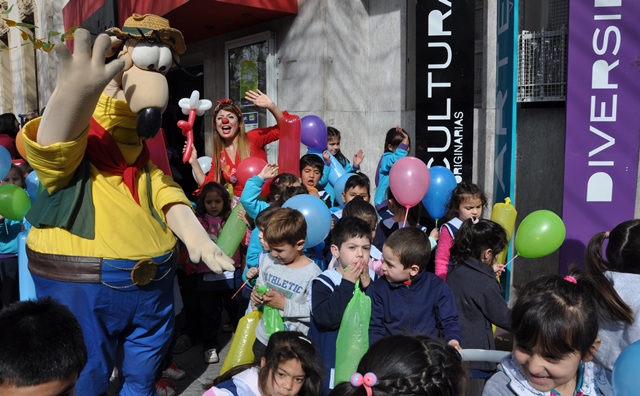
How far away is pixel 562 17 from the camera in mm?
5164

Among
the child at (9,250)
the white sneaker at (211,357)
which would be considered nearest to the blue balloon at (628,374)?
the white sneaker at (211,357)

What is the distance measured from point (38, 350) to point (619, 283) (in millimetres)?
2147

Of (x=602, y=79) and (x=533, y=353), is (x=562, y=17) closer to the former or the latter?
(x=602, y=79)

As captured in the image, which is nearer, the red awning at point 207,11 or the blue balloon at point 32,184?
the blue balloon at point 32,184

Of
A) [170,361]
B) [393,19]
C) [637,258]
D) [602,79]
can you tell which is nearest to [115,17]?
[393,19]

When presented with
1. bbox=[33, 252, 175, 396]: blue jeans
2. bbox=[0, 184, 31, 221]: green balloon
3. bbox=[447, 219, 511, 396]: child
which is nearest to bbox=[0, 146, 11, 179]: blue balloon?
bbox=[0, 184, 31, 221]: green balloon

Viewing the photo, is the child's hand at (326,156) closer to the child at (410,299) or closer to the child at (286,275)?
the child at (286,275)

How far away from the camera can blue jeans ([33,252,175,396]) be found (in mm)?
2514

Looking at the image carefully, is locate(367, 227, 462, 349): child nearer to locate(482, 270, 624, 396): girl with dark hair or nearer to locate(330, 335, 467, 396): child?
locate(482, 270, 624, 396): girl with dark hair

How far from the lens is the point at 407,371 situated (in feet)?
4.66

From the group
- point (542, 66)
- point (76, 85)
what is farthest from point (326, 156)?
point (76, 85)

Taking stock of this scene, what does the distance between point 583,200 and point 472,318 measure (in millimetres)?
2297

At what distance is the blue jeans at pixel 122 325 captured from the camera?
2.51 m

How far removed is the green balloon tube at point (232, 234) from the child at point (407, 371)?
92.9 inches
